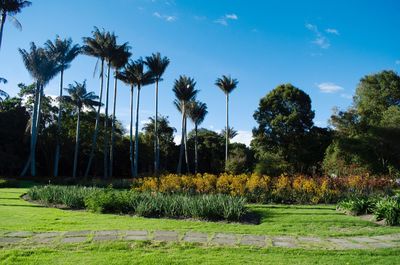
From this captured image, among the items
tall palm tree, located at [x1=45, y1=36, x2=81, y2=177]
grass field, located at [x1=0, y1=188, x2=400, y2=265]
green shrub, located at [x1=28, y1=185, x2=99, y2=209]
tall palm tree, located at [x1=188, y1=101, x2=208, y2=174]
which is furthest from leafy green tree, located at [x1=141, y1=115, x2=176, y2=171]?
grass field, located at [x1=0, y1=188, x2=400, y2=265]

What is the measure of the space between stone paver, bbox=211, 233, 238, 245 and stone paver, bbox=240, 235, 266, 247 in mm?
137

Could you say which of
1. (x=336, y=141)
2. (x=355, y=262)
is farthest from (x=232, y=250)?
(x=336, y=141)

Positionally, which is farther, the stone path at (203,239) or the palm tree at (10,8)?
the palm tree at (10,8)

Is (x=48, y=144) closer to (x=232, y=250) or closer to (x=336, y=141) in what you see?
(x=336, y=141)

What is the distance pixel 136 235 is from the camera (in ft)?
20.7

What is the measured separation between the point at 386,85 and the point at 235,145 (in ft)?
62.6

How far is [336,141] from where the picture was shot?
3086cm

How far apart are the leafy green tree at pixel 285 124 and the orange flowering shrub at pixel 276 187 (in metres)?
20.3

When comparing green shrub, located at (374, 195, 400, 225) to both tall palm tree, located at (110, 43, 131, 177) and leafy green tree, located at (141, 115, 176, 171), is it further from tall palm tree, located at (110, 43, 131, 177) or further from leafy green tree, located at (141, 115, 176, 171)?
leafy green tree, located at (141, 115, 176, 171)

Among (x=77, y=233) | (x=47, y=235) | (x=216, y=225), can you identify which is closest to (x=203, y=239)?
(x=216, y=225)

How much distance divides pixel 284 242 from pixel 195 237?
1.42 metres

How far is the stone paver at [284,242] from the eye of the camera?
5907 millimetres

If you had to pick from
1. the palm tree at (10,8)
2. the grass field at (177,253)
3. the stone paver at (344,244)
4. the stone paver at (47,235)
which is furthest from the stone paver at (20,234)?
the palm tree at (10,8)

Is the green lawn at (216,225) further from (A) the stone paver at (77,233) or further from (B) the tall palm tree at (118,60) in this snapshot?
(B) the tall palm tree at (118,60)
